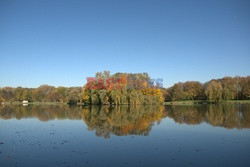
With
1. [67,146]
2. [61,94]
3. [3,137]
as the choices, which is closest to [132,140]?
[67,146]

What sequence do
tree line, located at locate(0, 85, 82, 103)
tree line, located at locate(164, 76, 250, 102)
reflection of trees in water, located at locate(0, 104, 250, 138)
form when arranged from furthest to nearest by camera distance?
tree line, located at locate(0, 85, 82, 103)
tree line, located at locate(164, 76, 250, 102)
reflection of trees in water, located at locate(0, 104, 250, 138)

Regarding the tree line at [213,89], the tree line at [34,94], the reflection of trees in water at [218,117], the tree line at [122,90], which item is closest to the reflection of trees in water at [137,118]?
the reflection of trees in water at [218,117]

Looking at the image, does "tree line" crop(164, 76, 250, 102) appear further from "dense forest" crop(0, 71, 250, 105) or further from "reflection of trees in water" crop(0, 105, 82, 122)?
"reflection of trees in water" crop(0, 105, 82, 122)

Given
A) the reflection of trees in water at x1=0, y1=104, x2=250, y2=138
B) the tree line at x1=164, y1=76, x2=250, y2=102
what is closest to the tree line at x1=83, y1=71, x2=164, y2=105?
the tree line at x1=164, y1=76, x2=250, y2=102

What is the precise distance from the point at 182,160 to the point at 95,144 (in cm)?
584

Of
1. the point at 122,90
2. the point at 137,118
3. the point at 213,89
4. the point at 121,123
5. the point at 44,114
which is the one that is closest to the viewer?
the point at 121,123

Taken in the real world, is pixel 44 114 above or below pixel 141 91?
below

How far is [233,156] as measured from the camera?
1083 centimetres

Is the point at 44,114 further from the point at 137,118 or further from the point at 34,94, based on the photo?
the point at 34,94

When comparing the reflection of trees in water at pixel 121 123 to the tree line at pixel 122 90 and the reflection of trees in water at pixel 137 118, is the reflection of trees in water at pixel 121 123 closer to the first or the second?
the reflection of trees in water at pixel 137 118

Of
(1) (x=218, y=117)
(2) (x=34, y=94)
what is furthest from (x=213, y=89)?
(2) (x=34, y=94)

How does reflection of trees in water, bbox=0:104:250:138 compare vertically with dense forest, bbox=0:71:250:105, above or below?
below

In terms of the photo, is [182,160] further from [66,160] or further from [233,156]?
[66,160]

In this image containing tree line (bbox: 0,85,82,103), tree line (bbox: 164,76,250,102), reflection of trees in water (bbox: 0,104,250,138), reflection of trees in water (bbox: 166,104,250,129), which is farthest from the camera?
tree line (bbox: 0,85,82,103)
